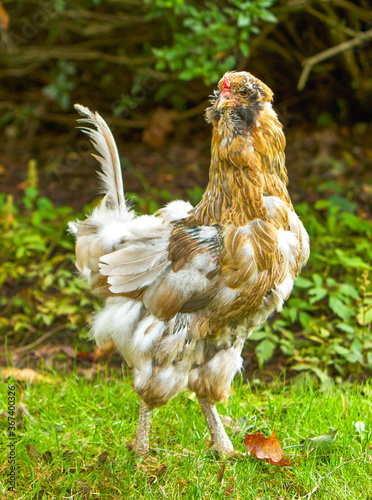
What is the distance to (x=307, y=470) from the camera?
279 cm

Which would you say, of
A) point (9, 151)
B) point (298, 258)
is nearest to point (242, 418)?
point (298, 258)

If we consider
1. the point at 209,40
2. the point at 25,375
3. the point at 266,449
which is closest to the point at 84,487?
the point at 266,449

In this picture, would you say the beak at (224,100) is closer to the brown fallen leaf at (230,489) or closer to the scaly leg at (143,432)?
the scaly leg at (143,432)

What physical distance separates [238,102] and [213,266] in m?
0.72

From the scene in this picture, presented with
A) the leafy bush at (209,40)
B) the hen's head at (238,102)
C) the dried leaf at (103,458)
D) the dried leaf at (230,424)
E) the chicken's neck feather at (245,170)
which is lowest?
the dried leaf at (230,424)

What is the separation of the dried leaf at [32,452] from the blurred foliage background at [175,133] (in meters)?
1.12

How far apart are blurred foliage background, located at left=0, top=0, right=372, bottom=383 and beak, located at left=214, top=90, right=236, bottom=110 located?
1.71 m

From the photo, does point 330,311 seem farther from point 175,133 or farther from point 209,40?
point 175,133

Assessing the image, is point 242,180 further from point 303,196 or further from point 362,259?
point 303,196

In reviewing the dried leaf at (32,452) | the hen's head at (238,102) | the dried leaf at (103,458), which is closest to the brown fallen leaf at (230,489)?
the dried leaf at (103,458)

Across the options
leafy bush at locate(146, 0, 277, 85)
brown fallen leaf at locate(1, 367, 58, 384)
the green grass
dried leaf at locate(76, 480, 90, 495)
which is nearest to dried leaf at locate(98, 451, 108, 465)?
the green grass

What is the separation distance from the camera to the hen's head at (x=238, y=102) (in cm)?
252

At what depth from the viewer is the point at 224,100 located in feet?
8.22

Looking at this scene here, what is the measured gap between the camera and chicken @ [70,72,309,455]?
2.56 metres
